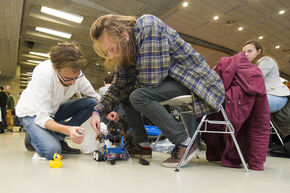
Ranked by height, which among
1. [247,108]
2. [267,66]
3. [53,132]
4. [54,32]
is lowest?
[53,132]

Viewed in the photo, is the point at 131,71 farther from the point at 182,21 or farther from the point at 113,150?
the point at 182,21

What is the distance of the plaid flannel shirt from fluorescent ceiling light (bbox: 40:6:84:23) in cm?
467

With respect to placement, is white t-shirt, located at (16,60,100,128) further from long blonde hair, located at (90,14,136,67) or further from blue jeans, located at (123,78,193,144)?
blue jeans, located at (123,78,193,144)

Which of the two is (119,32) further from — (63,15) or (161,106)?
(63,15)

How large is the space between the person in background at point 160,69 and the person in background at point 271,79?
1.17 m

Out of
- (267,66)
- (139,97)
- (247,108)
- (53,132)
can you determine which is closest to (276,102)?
(267,66)

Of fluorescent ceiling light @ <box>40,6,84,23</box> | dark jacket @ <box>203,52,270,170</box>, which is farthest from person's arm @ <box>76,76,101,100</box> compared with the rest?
fluorescent ceiling light @ <box>40,6,84,23</box>

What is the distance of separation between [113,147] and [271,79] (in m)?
1.87

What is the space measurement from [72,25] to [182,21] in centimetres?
303

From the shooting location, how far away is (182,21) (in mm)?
5973

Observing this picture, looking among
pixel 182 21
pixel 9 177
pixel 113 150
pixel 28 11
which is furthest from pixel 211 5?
pixel 9 177

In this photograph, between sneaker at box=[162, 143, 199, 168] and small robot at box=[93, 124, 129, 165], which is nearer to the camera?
sneaker at box=[162, 143, 199, 168]

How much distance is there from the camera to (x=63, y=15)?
17.8ft

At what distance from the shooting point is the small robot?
4.75ft
